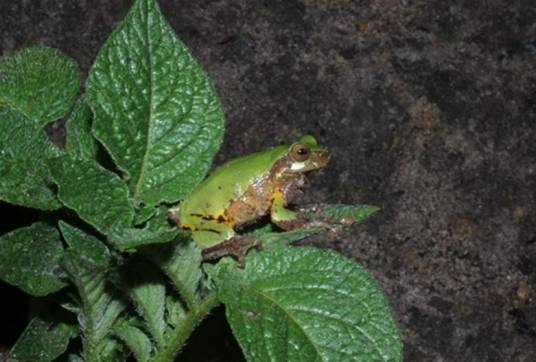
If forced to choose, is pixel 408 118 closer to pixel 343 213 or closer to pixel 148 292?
pixel 343 213

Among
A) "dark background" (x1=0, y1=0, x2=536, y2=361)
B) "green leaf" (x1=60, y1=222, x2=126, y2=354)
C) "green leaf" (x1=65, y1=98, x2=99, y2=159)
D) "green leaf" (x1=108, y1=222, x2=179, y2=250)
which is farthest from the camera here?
"dark background" (x1=0, y1=0, x2=536, y2=361)

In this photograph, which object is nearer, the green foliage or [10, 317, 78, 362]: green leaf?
the green foliage

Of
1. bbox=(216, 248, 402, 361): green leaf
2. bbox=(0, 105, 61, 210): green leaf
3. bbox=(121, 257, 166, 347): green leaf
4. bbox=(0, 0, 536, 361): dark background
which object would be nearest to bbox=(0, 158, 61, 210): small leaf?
bbox=(0, 105, 61, 210): green leaf

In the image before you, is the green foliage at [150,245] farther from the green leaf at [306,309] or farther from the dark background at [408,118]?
the dark background at [408,118]

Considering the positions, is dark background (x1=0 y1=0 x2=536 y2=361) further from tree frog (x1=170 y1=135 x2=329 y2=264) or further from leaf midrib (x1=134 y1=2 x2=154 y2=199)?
leaf midrib (x1=134 y1=2 x2=154 y2=199)

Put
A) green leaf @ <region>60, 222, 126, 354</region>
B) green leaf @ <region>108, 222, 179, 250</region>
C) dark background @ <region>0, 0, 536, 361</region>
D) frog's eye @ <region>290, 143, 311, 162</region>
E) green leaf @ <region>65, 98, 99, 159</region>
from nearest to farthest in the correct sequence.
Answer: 1. green leaf @ <region>108, 222, 179, 250</region>
2. green leaf @ <region>60, 222, 126, 354</region>
3. green leaf @ <region>65, 98, 99, 159</region>
4. frog's eye @ <region>290, 143, 311, 162</region>
5. dark background @ <region>0, 0, 536, 361</region>

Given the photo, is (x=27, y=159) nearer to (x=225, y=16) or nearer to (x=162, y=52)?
(x=162, y=52)

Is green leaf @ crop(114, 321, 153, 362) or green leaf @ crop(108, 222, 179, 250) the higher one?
green leaf @ crop(108, 222, 179, 250)
